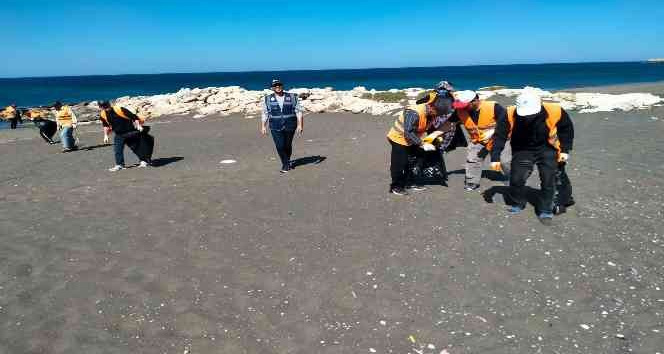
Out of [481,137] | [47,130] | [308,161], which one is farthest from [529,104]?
[47,130]

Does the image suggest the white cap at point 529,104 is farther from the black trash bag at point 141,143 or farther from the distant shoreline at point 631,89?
the distant shoreline at point 631,89

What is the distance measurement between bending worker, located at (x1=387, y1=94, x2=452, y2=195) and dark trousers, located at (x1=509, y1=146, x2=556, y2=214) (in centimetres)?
137

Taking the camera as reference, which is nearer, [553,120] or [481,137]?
[553,120]

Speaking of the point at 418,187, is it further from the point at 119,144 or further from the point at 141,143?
the point at 119,144

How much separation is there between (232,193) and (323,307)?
450cm

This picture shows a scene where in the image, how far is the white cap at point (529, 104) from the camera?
560cm

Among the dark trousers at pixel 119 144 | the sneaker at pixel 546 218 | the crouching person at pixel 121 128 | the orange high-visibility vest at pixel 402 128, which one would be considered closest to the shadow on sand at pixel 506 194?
the sneaker at pixel 546 218

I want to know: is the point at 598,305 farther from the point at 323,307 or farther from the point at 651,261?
the point at 323,307

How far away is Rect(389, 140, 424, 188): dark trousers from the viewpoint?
24.7 feet

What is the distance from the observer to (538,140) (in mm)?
5906

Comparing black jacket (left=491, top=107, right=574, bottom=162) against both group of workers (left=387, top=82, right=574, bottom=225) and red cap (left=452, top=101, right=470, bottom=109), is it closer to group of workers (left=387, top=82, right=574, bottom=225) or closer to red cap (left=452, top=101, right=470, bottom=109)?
group of workers (left=387, top=82, right=574, bottom=225)

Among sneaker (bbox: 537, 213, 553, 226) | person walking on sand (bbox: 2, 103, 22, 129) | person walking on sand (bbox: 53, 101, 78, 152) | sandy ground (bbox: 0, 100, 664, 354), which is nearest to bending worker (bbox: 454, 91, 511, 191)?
sandy ground (bbox: 0, 100, 664, 354)

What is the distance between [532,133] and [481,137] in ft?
4.58

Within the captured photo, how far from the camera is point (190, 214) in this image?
7.20 m
